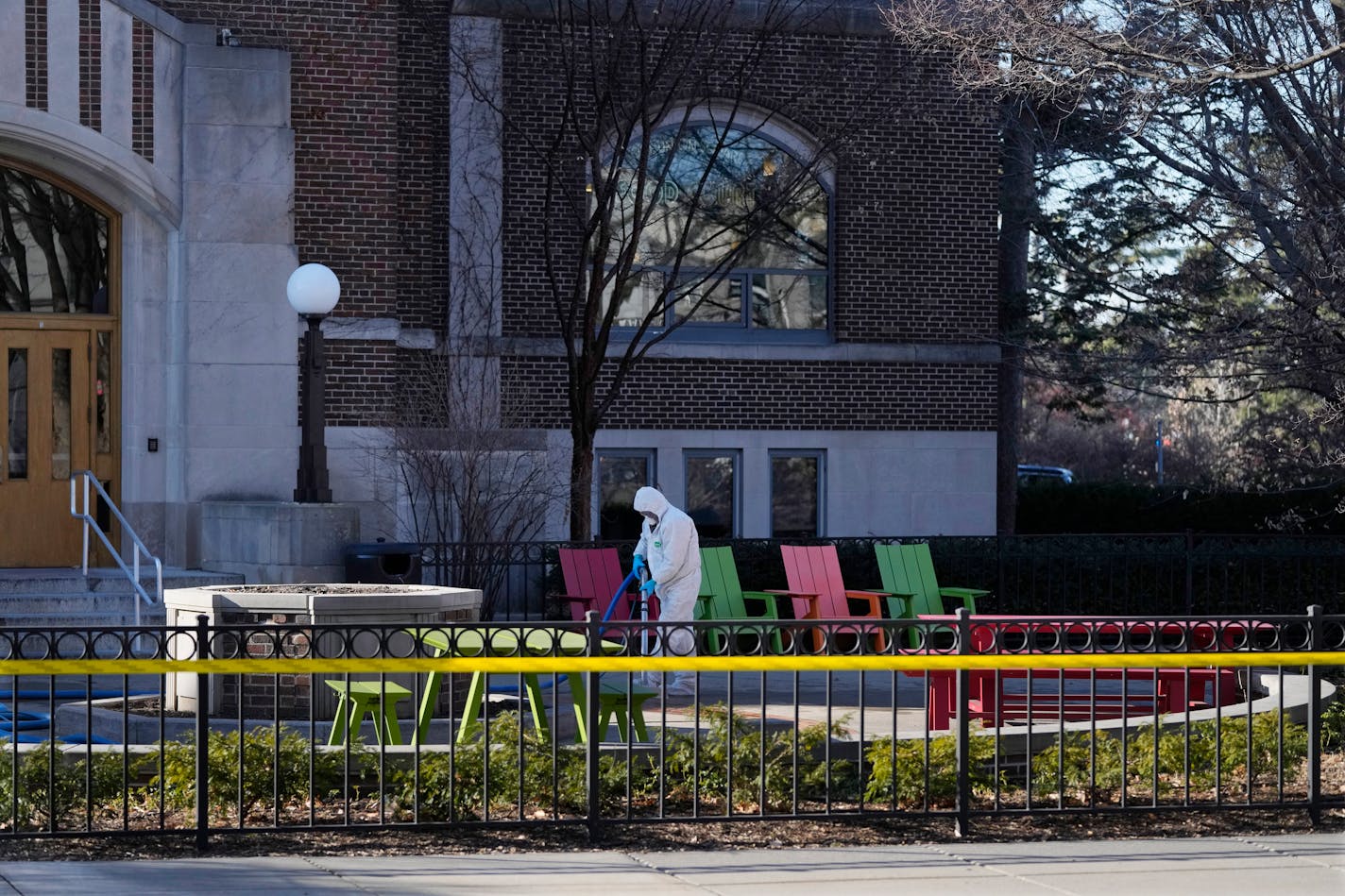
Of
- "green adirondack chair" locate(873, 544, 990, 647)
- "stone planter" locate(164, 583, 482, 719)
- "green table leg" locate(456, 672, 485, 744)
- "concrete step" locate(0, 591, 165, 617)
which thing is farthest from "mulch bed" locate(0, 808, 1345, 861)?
"concrete step" locate(0, 591, 165, 617)

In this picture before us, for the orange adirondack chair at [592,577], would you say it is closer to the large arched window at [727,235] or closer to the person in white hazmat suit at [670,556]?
the person in white hazmat suit at [670,556]

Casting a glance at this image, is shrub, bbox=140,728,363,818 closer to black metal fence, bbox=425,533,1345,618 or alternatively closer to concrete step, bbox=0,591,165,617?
concrete step, bbox=0,591,165,617

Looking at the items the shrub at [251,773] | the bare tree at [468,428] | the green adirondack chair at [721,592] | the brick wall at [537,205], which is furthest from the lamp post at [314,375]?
the shrub at [251,773]

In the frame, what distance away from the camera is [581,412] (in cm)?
1936

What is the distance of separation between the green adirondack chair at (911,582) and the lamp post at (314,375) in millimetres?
5276

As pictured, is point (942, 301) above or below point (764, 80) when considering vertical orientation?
below

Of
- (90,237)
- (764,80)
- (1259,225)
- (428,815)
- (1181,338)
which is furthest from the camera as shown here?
(764,80)

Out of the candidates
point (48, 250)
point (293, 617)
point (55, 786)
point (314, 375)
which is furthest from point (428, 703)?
point (48, 250)

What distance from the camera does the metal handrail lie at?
15930mm

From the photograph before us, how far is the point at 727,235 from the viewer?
2158 cm

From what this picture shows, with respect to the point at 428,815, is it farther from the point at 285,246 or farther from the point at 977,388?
the point at 977,388

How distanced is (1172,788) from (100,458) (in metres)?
12.9

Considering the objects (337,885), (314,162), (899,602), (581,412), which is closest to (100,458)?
(314,162)

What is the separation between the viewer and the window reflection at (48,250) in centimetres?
1822
